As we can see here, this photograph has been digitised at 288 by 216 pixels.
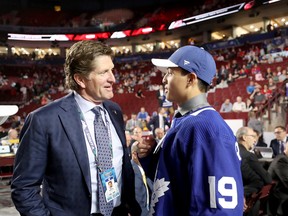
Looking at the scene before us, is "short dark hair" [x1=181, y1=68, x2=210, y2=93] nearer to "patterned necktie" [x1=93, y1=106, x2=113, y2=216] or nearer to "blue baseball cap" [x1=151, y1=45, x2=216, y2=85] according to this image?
"blue baseball cap" [x1=151, y1=45, x2=216, y2=85]

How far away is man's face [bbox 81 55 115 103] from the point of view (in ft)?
6.01

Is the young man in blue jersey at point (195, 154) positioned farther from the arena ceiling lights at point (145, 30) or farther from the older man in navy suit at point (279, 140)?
the arena ceiling lights at point (145, 30)

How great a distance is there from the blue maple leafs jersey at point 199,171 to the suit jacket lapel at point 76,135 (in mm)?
368

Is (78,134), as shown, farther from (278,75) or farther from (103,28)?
(103,28)

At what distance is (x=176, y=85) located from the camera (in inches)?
70.4

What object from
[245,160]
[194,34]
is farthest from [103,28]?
[245,160]

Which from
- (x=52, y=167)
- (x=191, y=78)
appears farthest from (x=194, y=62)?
(x=52, y=167)

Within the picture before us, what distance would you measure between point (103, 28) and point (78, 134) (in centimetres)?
3151

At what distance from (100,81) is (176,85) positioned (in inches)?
16.2

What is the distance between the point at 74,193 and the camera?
172 cm

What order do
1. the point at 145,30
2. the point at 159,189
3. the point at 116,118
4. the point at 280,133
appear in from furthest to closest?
the point at 145,30 → the point at 280,133 → the point at 116,118 → the point at 159,189

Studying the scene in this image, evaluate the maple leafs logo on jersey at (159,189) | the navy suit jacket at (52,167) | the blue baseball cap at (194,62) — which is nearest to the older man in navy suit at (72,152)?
the navy suit jacket at (52,167)

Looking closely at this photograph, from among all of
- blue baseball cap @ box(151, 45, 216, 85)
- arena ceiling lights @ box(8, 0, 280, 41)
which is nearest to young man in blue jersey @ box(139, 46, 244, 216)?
blue baseball cap @ box(151, 45, 216, 85)

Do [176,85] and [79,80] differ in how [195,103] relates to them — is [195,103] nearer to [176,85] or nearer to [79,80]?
[176,85]
